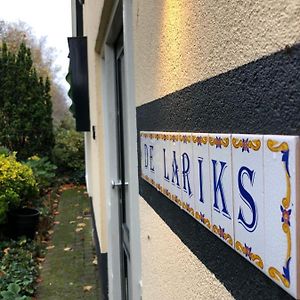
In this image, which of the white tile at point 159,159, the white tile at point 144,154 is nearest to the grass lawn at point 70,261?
the white tile at point 144,154

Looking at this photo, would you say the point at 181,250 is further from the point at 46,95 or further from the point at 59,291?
the point at 46,95

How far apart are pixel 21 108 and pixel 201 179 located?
13143 millimetres

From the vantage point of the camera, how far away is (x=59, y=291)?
5.20 m

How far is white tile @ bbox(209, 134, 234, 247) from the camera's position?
86 centimetres

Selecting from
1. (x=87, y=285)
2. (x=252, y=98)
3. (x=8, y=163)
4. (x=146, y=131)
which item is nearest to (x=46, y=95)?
(x=8, y=163)

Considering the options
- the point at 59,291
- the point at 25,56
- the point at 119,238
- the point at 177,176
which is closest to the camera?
the point at 177,176

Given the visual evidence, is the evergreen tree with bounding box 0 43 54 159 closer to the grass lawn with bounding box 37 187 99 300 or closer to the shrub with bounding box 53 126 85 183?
the shrub with bounding box 53 126 85 183

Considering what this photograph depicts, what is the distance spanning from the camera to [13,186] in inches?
297

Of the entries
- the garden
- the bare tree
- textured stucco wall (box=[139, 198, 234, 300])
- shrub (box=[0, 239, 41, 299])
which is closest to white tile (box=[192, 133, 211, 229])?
textured stucco wall (box=[139, 198, 234, 300])

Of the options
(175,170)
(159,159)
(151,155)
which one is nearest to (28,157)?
(151,155)

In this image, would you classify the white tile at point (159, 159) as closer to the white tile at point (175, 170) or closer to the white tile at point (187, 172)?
the white tile at point (175, 170)

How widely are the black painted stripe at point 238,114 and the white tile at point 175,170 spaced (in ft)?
0.10

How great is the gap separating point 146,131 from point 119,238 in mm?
2335

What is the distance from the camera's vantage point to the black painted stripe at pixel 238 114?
2.20ft
